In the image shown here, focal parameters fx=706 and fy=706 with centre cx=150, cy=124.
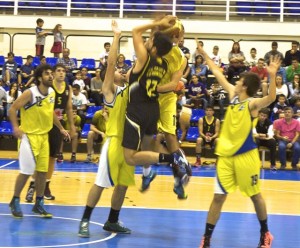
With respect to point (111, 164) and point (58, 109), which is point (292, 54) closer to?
point (58, 109)

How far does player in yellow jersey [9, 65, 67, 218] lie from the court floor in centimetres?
49

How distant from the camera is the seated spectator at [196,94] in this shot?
62.0 feet

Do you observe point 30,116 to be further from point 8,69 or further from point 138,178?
point 8,69

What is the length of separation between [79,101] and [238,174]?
37.5 ft

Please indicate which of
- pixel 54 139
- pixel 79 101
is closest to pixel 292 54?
pixel 79 101

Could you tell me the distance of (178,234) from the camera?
8641mm

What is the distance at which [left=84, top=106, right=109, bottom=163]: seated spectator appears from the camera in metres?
16.0

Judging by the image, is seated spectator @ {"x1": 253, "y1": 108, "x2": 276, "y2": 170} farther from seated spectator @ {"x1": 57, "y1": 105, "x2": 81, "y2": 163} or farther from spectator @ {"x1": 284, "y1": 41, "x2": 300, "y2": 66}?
seated spectator @ {"x1": 57, "y1": 105, "x2": 81, "y2": 163}

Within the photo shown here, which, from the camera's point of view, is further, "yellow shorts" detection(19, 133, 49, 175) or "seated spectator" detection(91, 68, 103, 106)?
"seated spectator" detection(91, 68, 103, 106)

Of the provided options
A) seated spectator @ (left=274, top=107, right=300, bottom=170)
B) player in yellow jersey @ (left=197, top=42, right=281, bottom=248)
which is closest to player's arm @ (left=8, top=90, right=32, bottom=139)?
player in yellow jersey @ (left=197, top=42, right=281, bottom=248)

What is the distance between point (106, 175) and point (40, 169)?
1444mm

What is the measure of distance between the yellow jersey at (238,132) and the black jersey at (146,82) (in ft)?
3.17

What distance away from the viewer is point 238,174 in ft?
24.8

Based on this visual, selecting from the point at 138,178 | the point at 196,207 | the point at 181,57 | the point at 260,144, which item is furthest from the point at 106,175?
the point at 260,144
